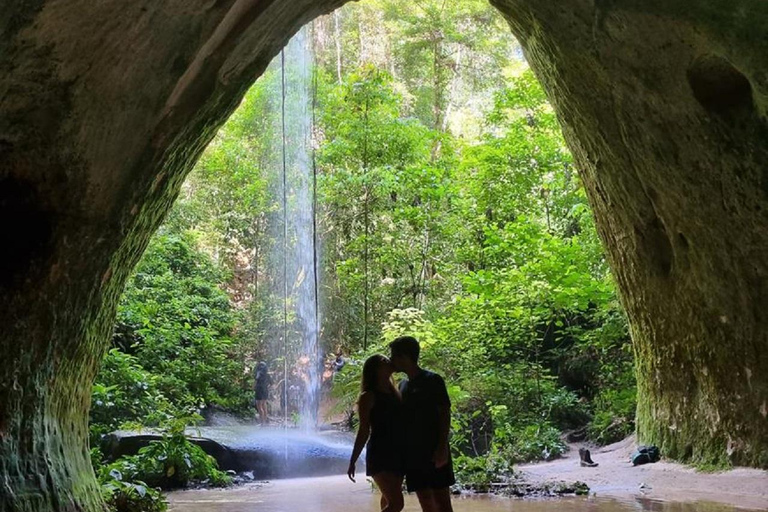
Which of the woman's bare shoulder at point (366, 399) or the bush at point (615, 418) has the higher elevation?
the woman's bare shoulder at point (366, 399)

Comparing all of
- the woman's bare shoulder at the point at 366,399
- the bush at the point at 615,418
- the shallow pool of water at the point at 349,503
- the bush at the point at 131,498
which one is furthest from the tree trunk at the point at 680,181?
the bush at the point at 131,498

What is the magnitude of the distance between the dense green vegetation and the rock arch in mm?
3282

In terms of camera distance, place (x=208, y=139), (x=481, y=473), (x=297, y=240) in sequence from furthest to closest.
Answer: (x=297, y=240), (x=481, y=473), (x=208, y=139)

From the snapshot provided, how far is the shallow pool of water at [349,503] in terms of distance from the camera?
270 inches

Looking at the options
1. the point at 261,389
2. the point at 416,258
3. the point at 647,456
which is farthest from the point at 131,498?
the point at 416,258

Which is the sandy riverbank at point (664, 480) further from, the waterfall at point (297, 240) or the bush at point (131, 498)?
the waterfall at point (297, 240)

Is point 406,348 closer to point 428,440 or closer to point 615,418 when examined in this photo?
point 428,440

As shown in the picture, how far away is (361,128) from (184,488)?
13.0 meters

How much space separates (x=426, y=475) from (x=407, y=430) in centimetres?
30

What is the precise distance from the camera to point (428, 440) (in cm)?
464

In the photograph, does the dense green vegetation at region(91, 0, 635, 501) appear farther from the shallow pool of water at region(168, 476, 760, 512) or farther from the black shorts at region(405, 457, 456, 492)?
the black shorts at region(405, 457, 456, 492)

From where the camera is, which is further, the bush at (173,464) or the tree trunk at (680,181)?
the bush at (173,464)

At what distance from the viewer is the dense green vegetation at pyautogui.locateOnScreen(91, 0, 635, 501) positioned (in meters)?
15.6

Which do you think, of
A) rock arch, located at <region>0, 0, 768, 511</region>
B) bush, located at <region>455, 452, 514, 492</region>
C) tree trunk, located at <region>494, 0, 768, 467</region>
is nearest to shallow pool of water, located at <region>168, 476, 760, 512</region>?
bush, located at <region>455, 452, 514, 492</region>
